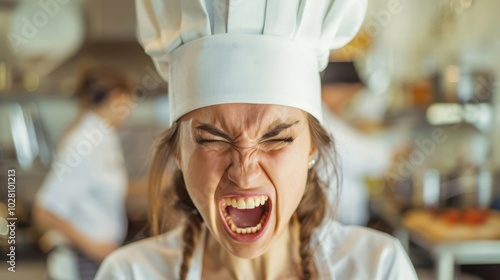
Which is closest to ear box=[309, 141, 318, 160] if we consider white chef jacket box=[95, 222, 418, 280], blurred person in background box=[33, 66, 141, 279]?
white chef jacket box=[95, 222, 418, 280]

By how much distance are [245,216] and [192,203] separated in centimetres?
10

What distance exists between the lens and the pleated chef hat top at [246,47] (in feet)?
1.73

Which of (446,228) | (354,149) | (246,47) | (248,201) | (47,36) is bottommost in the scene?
(446,228)

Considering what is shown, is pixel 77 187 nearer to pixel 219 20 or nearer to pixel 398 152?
pixel 219 20

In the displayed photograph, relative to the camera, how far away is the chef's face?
20.9 inches

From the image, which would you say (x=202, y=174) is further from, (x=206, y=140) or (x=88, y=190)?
(x=88, y=190)

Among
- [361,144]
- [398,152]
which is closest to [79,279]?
[361,144]

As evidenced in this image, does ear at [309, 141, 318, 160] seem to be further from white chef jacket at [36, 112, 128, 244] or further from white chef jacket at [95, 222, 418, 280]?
white chef jacket at [36, 112, 128, 244]

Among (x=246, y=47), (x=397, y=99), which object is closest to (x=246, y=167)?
(x=246, y=47)

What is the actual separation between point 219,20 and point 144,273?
29cm

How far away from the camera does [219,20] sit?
1.77 feet

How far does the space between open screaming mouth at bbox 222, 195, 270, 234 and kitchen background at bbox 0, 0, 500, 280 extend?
0.87 metres

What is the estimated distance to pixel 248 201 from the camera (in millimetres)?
536

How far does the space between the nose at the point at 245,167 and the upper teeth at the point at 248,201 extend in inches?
0.5
